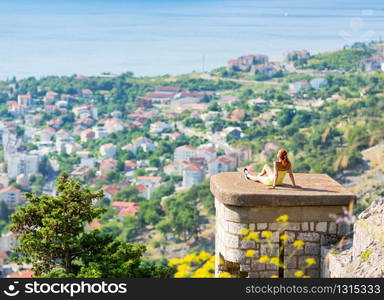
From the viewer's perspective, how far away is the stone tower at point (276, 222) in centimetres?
298

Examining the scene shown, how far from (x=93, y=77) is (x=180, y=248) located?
6426 centimetres

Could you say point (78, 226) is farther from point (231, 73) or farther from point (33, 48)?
point (33, 48)

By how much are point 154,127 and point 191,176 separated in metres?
20.6

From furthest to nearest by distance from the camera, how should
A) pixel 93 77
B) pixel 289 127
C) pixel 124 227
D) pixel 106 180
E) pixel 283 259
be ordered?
pixel 93 77
pixel 289 127
pixel 106 180
pixel 124 227
pixel 283 259

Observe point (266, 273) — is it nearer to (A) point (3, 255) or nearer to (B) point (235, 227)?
(B) point (235, 227)

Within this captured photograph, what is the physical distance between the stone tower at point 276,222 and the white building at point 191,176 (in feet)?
160

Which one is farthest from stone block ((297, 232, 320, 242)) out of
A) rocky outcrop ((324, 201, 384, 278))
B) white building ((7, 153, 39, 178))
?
white building ((7, 153, 39, 178))

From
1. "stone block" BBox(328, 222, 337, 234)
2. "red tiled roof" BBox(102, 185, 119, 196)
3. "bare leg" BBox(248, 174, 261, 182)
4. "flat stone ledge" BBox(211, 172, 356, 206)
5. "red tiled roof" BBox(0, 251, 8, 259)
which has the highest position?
"bare leg" BBox(248, 174, 261, 182)

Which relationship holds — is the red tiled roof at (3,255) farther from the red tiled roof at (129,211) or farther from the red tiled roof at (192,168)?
the red tiled roof at (192,168)

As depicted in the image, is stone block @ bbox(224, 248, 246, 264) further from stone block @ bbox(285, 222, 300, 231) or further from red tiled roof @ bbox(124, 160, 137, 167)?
red tiled roof @ bbox(124, 160, 137, 167)

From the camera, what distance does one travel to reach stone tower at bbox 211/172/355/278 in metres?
2.98

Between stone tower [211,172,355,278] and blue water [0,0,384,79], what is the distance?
82.3 m

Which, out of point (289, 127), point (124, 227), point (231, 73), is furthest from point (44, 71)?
point (124, 227)

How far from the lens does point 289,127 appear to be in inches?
2293
